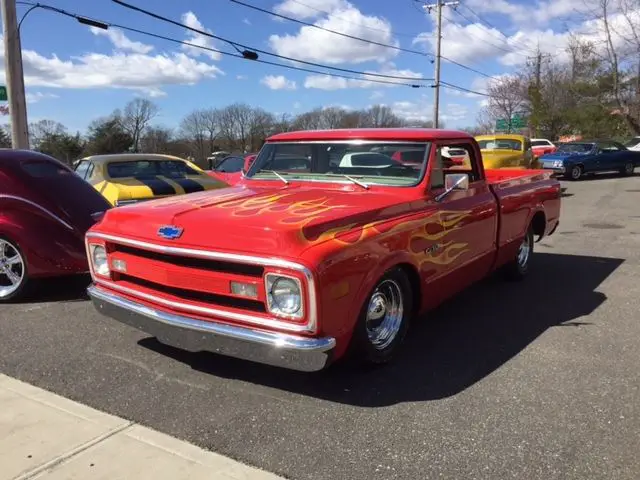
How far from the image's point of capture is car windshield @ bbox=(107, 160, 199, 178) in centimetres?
889

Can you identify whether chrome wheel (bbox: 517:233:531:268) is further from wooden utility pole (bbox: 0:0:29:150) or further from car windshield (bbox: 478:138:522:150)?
wooden utility pole (bbox: 0:0:29:150)

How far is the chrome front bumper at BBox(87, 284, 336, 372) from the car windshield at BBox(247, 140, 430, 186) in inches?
68.2

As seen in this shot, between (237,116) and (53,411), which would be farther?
(237,116)

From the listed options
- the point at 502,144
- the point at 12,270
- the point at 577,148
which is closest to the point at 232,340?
the point at 12,270

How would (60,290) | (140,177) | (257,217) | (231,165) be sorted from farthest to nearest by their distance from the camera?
(231,165)
(140,177)
(60,290)
(257,217)

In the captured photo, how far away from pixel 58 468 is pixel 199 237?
1.42 m

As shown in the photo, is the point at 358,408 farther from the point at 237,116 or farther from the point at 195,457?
the point at 237,116

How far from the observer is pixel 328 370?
155 inches

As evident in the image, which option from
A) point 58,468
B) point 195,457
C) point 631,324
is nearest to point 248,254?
point 195,457

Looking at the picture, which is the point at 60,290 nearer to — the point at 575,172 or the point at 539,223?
the point at 539,223

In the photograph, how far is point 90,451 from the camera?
294 centimetres

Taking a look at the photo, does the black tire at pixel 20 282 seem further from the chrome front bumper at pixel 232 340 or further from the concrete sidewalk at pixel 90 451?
the concrete sidewalk at pixel 90 451

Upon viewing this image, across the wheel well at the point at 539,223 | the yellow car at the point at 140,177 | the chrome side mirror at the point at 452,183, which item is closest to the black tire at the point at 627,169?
the wheel well at the point at 539,223

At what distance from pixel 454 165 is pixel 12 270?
459cm
